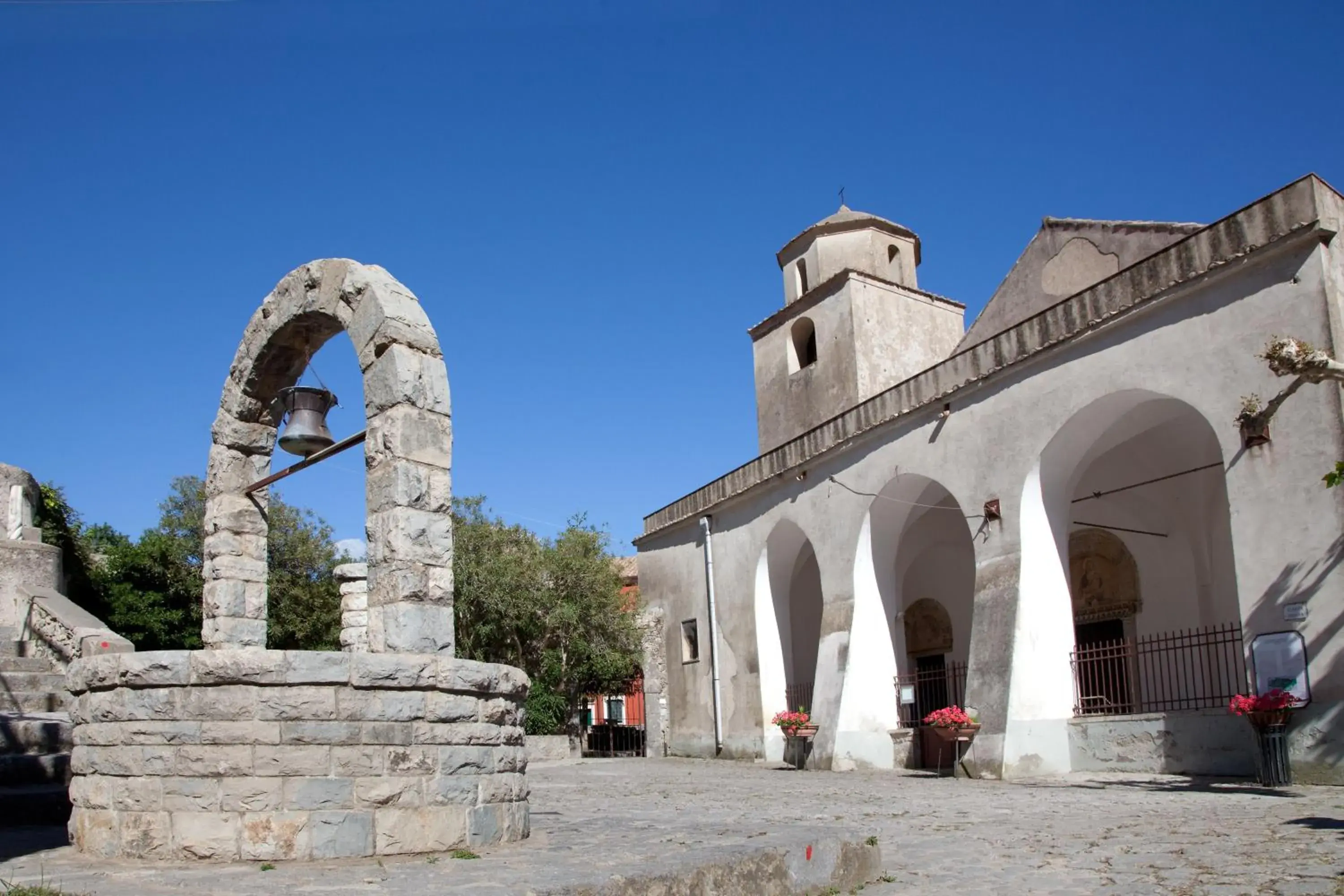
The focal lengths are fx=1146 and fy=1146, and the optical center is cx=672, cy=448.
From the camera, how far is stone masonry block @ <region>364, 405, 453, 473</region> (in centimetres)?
744

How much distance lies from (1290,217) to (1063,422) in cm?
356

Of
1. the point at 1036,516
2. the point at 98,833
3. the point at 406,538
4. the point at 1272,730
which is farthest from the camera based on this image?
the point at 1036,516

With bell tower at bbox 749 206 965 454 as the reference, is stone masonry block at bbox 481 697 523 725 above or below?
below

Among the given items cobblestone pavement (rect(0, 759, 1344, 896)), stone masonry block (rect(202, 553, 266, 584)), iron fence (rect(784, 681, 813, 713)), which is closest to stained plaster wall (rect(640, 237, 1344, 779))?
iron fence (rect(784, 681, 813, 713))

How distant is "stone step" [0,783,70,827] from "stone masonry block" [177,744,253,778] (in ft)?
7.93

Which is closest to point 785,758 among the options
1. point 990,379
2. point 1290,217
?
point 990,379

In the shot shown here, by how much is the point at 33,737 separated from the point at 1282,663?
1141 cm

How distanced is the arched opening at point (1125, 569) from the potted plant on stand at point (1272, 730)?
2.18m

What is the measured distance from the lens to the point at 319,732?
20.2ft

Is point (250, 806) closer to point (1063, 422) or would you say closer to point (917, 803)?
point (917, 803)

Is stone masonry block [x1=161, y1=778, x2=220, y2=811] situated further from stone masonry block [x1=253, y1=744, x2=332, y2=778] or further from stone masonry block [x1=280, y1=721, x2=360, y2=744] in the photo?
stone masonry block [x1=280, y1=721, x2=360, y2=744]

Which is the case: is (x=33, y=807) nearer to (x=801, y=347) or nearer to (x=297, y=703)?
(x=297, y=703)

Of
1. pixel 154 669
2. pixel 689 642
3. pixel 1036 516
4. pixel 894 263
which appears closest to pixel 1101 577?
pixel 1036 516

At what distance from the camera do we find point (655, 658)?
2508 cm
